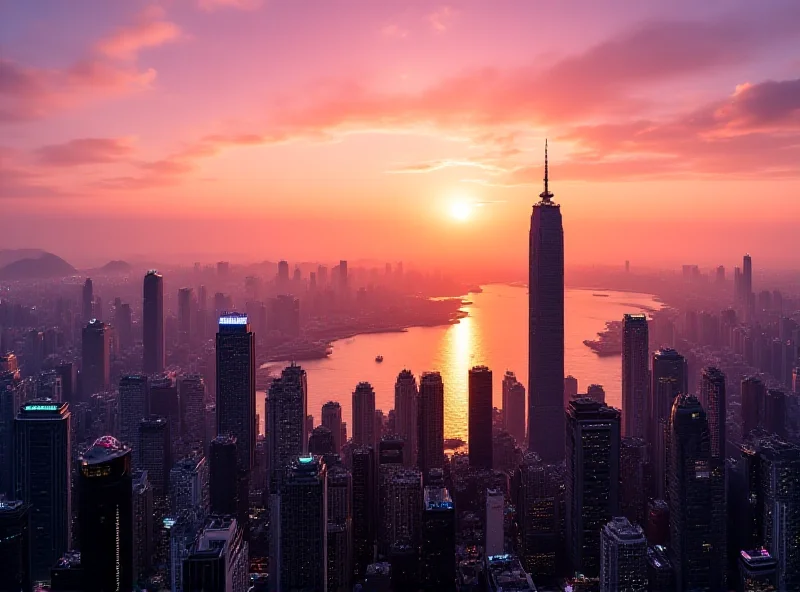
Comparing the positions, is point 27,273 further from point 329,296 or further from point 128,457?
point 329,296

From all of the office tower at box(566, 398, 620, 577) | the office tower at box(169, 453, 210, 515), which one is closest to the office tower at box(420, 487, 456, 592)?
the office tower at box(566, 398, 620, 577)

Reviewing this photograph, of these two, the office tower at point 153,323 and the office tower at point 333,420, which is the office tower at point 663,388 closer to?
the office tower at point 333,420

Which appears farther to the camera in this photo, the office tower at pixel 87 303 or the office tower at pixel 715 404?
the office tower at pixel 87 303

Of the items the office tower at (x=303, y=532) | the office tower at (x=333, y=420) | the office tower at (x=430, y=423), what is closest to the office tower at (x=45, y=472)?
the office tower at (x=303, y=532)

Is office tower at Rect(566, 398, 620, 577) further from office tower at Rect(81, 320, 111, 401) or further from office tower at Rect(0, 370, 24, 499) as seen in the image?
office tower at Rect(81, 320, 111, 401)

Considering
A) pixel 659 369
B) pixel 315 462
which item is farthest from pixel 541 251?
pixel 315 462

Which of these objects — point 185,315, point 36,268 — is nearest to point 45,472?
point 36,268
